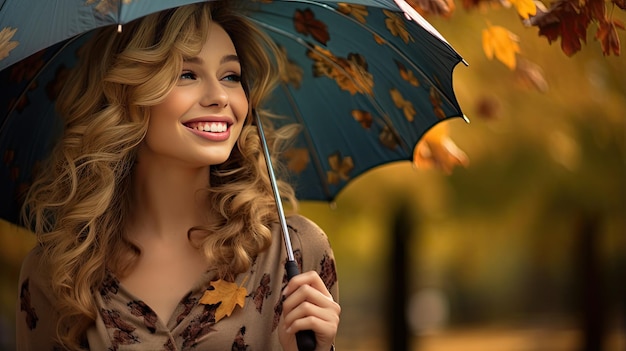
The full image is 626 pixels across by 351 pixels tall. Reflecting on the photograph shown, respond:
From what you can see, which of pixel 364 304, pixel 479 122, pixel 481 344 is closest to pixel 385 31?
pixel 479 122

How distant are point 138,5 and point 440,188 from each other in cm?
692

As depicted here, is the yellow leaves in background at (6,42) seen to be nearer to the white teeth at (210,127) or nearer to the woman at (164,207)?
the woman at (164,207)

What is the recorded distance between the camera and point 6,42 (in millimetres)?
2807

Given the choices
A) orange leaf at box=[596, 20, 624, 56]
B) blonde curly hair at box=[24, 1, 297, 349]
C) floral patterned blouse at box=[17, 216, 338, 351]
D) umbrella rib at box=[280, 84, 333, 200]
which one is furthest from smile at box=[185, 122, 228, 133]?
orange leaf at box=[596, 20, 624, 56]

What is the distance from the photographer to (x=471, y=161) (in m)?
9.27

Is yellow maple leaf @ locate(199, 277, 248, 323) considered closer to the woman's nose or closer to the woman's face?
the woman's face

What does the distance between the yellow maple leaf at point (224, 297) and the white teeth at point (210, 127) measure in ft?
1.56

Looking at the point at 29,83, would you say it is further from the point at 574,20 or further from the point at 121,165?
the point at 574,20

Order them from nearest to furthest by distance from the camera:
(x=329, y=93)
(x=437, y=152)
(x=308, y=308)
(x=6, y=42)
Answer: (x=6, y=42), (x=308, y=308), (x=329, y=93), (x=437, y=152)

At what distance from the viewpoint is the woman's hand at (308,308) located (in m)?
3.08

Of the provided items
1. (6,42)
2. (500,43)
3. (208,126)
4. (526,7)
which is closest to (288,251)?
(208,126)

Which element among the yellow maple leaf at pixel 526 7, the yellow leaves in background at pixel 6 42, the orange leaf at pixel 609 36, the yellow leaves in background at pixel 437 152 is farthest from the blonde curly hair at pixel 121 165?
the yellow leaves in background at pixel 437 152

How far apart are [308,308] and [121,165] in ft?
2.83

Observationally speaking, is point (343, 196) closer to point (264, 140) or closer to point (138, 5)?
Result: point (264, 140)
